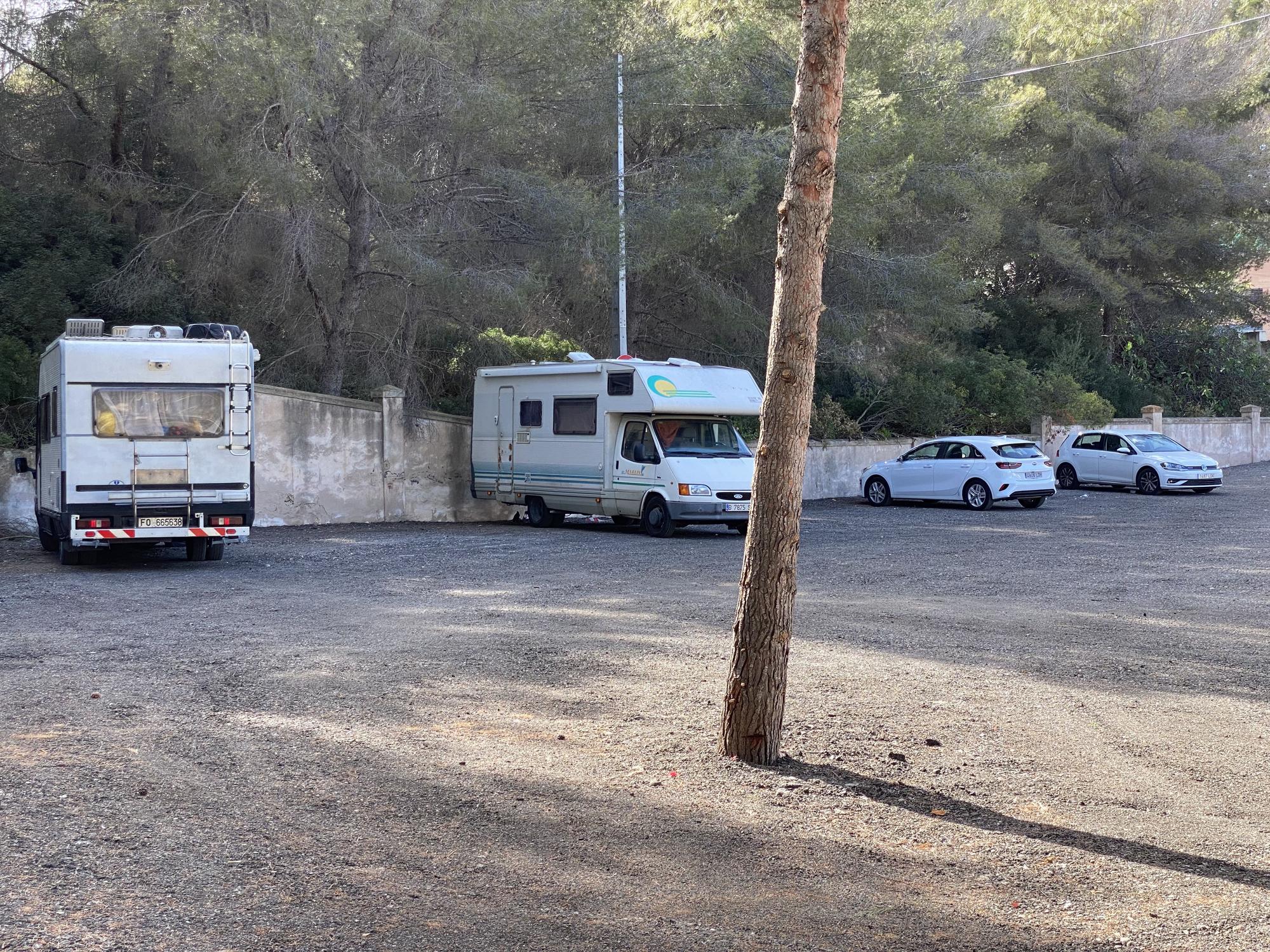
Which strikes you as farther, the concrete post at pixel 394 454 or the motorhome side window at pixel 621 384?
the concrete post at pixel 394 454

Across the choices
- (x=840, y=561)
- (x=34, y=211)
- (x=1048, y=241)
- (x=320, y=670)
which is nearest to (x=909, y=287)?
(x=1048, y=241)

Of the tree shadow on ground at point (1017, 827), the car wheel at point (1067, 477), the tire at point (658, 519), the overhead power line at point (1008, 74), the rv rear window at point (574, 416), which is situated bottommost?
the tree shadow on ground at point (1017, 827)

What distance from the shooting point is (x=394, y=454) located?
23.5m

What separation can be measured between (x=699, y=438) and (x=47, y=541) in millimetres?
9348

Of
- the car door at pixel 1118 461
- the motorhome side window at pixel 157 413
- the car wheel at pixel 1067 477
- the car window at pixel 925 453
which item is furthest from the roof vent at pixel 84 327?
the car wheel at pixel 1067 477

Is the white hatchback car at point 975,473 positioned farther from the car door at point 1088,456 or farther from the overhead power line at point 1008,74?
the overhead power line at point 1008,74

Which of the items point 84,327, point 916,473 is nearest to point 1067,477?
point 916,473

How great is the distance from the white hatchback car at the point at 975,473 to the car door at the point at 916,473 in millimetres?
12

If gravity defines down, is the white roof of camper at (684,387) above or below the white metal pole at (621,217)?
below

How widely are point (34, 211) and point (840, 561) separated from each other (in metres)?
15.1

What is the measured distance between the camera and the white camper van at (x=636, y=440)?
65.8 ft

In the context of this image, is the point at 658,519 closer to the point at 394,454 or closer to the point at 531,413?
the point at 531,413

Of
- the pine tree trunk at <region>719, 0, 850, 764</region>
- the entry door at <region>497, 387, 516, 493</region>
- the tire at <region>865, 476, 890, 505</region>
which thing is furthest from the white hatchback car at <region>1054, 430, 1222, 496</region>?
the pine tree trunk at <region>719, 0, 850, 764</region>

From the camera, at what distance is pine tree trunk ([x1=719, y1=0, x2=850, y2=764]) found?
6.48 meters
